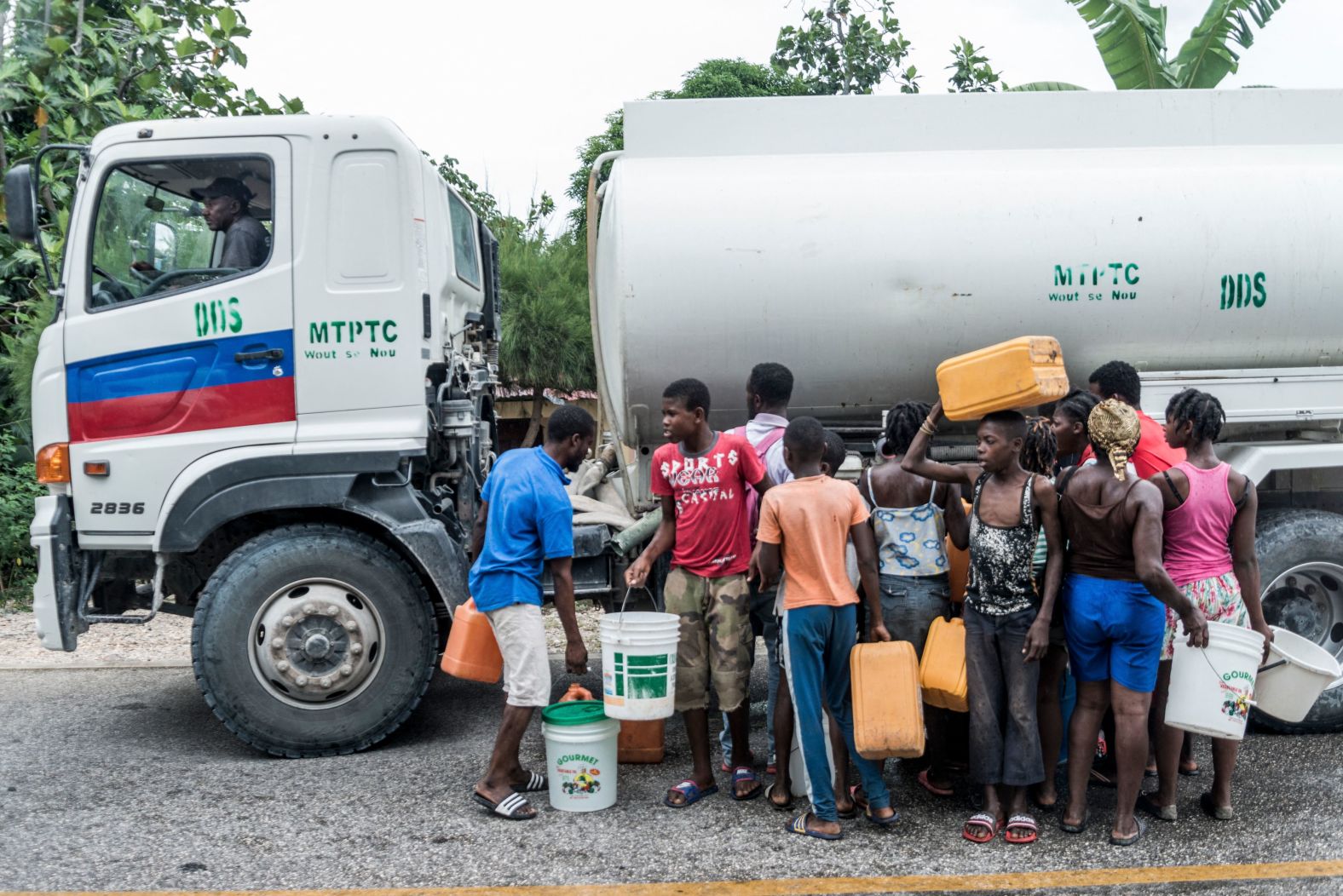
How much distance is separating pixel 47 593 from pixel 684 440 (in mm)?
2810

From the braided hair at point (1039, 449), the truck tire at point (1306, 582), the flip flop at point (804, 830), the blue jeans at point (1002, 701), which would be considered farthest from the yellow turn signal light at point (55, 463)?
the truck tire at point (1306, 582)

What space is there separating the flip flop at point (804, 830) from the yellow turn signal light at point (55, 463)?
3.35 m

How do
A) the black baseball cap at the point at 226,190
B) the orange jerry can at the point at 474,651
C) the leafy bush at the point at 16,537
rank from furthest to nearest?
1. the leafy bush at the point at 16,537
2. the black baseball cap at the point at 226,190
3. the orange jerry can at the point at 474,651

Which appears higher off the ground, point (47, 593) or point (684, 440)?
point (684, 440)

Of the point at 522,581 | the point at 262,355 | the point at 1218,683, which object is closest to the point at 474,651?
the point at 522,581

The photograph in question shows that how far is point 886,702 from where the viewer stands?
3945 mm

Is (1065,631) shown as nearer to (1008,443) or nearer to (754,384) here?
(1008,443)

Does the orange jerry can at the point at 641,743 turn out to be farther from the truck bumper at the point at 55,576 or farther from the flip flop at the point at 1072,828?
the truck bumper at the point at 55,576

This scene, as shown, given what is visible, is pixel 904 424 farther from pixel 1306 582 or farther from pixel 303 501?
pixel 303 501

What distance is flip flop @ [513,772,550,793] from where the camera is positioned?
4.54m

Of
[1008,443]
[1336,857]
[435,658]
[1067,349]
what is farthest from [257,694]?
[1336,857]

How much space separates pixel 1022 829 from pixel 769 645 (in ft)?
3.62

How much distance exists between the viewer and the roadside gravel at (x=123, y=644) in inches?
273

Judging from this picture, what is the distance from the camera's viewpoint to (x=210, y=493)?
4.86 metres
